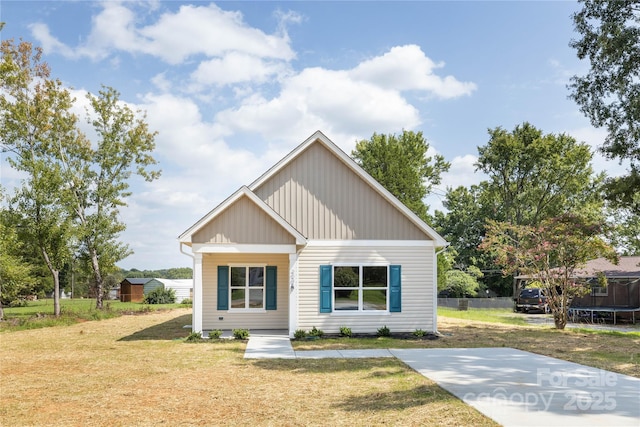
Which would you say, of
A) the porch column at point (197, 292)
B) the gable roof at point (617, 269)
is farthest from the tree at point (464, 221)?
the porch column at point (197, 292)

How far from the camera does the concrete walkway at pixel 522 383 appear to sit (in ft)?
23.4

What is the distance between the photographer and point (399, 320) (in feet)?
56.3

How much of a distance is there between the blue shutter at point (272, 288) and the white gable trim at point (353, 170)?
3117 mm

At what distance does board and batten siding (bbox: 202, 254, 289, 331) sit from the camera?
59.6 feet

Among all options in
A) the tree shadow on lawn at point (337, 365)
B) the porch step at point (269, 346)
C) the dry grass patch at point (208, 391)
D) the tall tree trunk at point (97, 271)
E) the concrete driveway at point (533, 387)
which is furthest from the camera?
the tall tree trunk at point (97, 271)

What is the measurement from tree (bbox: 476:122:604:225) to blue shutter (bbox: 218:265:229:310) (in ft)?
103

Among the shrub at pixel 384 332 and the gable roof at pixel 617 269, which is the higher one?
the gable roof at pixel 617 269

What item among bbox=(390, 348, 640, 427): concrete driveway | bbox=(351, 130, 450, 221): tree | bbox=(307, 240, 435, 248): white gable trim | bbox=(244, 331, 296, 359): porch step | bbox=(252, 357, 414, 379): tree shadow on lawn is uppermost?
bbox=(351, 130, 450, 221): tree

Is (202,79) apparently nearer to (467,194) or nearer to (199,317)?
(199,317)

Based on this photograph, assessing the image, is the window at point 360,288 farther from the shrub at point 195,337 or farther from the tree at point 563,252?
the tree at point 563,252

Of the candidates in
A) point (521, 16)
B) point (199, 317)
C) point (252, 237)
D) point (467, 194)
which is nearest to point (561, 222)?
point (521, 16)

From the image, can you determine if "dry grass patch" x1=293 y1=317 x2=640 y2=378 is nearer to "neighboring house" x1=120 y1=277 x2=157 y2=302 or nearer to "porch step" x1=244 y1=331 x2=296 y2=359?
"porch step" x1=244 y1=331 x2=296 y2=359

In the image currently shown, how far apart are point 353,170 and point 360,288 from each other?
12.9 ft

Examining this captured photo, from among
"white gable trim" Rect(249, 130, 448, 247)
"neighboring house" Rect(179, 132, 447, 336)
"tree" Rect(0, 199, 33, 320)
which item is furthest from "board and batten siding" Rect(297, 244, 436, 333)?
"tree" Rect(0, 199, 33, 320)
